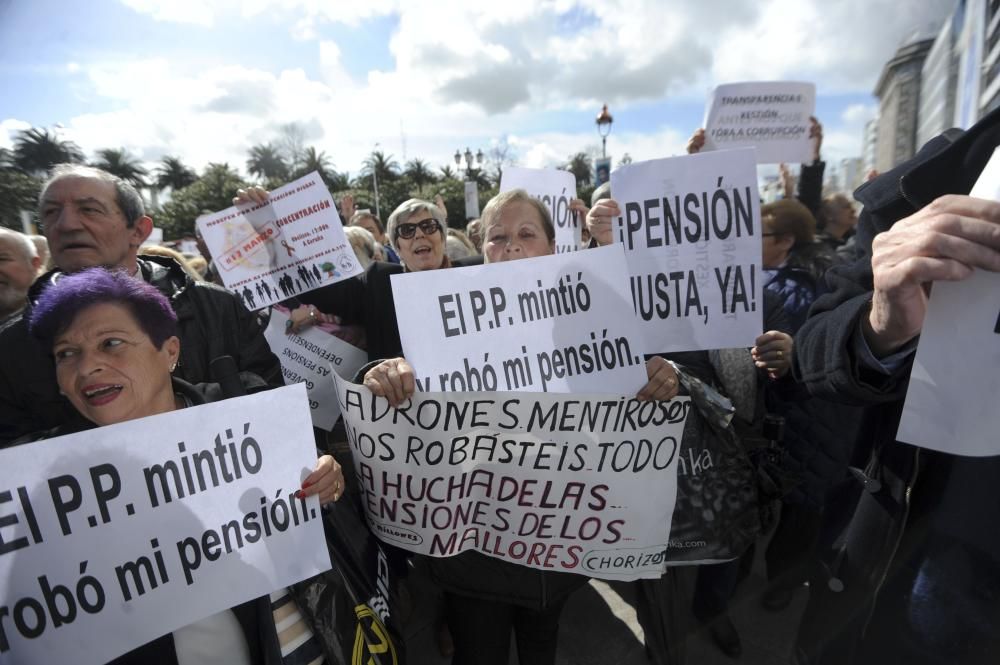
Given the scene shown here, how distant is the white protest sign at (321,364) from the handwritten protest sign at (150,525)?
169 cm

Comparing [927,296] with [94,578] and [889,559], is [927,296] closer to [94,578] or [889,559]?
[889,559]

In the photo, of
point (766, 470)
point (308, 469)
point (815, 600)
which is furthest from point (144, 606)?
point (766, 470)

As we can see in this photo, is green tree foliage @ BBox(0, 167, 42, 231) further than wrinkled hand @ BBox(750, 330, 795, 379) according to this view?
Yes

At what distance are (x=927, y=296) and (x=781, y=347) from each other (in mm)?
1133

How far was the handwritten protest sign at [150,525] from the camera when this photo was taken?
1.12m

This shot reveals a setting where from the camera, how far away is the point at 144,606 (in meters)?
1.22

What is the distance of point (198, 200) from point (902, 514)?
48607 mm

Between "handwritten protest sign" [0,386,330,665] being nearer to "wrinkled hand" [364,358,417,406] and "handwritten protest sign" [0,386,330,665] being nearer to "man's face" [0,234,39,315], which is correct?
"wrinkled hand" [364,358,417,406]

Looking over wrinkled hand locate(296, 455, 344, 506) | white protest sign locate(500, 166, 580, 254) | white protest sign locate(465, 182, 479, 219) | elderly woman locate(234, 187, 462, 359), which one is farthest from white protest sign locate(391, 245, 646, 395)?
white protest sign locate(465, 182, 479, 219)

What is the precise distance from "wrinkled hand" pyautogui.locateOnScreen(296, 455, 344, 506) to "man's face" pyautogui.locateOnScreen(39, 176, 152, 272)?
1.29m

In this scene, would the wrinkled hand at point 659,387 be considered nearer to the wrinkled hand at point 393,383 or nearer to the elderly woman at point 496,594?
the elderly woman at point 496,594

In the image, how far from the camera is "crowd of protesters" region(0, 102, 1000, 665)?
102 cm

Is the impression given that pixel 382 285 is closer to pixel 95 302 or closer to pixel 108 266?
pixel 108 266

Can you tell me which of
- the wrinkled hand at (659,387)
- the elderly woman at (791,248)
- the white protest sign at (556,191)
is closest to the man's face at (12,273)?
the white protest sign at (556,191)
